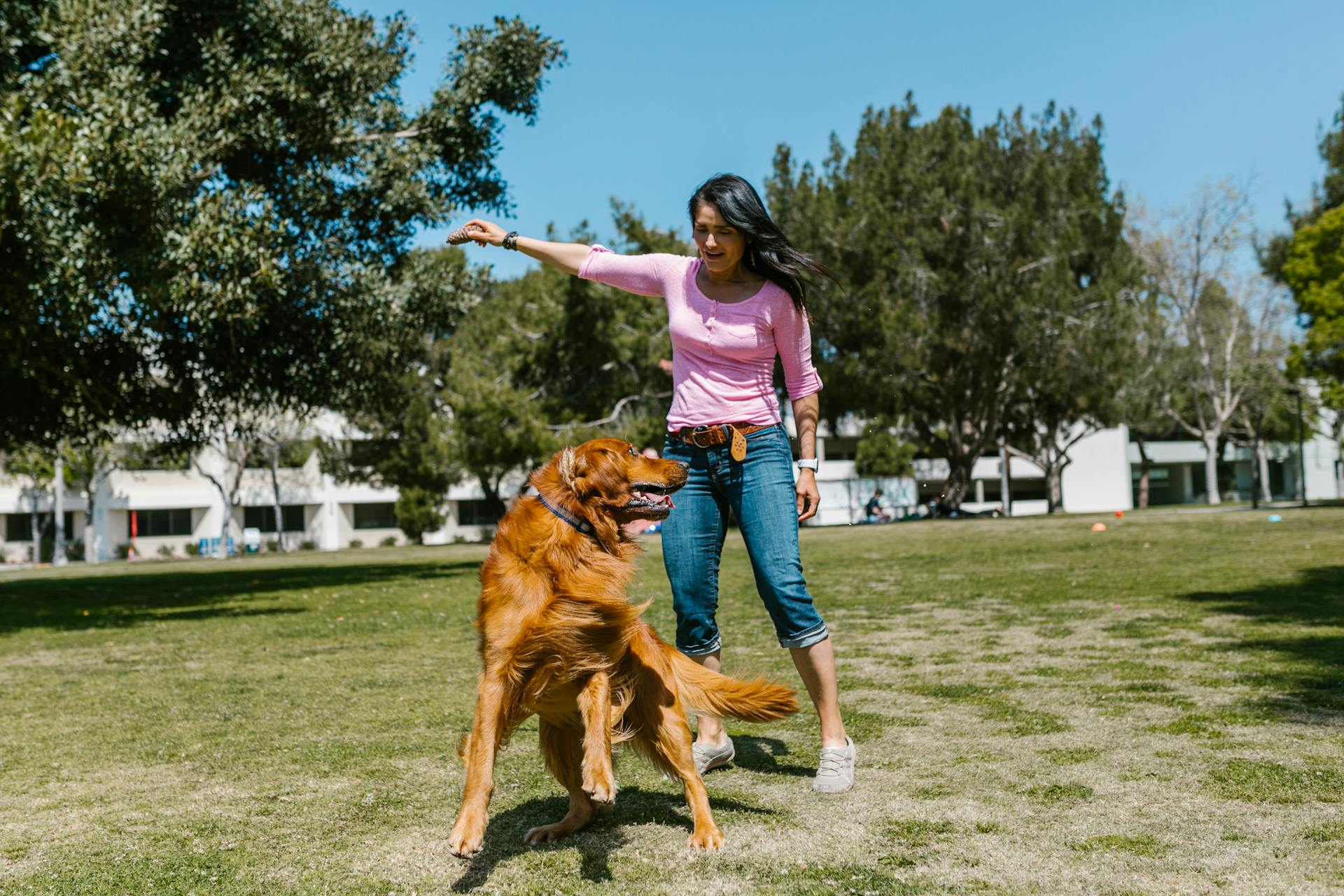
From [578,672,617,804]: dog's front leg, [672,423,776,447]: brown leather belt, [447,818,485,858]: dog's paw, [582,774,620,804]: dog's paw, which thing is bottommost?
[447,818,485,858]: dog's paw

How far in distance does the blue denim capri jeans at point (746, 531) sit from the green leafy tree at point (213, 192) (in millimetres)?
10555

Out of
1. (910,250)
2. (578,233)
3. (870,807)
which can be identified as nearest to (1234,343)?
(910,250)

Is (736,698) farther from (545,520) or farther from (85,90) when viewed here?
(85,90)

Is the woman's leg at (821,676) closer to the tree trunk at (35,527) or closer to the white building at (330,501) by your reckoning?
the white building at (330,501)

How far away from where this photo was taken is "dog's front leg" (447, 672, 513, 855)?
3250 millimetres

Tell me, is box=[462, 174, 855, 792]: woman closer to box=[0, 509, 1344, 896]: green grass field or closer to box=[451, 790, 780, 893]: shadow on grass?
box=[451, 790, 780, 893]: shadow on grass

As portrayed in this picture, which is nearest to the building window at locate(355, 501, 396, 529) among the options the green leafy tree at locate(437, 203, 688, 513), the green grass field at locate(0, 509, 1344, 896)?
the green leafy tree at locate(437, 203, 688, 513)

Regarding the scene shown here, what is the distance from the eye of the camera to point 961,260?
37.3 meters

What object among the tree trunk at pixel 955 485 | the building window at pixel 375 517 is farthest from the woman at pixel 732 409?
the building window at pixel 375 517

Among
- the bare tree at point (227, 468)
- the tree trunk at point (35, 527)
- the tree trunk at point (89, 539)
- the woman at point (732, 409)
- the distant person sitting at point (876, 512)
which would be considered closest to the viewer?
the woman at point (732, 409)

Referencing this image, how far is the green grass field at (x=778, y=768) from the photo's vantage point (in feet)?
11.0

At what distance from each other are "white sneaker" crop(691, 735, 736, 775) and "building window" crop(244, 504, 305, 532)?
6289 cm

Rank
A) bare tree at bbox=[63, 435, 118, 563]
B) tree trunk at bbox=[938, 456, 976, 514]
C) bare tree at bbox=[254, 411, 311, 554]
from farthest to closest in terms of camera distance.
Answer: bare tree at bbox=[254, 411, 311, 554] → bare tree at bbox=[63, 435, 118, 563] → tree trunk at bbox=[938, 456, 976, 514]

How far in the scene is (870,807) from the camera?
3951mm
